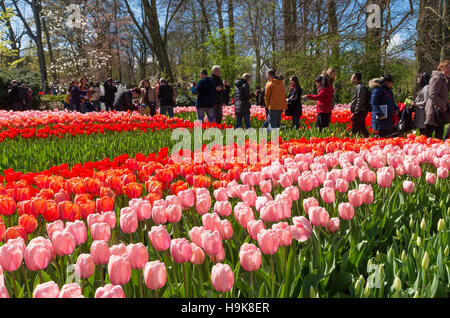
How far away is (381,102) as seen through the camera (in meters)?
6.84

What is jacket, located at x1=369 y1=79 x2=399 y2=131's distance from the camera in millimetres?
6773

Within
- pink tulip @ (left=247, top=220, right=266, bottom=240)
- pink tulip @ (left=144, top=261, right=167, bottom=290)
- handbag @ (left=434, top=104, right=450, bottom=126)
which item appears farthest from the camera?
handbag @ (left=434, top=104, right=450, bottom=126)

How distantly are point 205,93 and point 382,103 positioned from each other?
13.3ft

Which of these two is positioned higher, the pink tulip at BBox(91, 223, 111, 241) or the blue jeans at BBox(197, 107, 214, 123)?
the blue jeans at BBox(197, 107, 214, 123)

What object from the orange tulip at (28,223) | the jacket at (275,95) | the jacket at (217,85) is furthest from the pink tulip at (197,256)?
the jacket at (217,85)

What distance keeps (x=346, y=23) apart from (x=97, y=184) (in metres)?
11.3

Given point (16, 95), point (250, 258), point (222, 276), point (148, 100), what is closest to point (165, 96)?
point (148, 100)

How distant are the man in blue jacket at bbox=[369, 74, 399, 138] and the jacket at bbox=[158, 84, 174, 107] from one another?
6.14 meters

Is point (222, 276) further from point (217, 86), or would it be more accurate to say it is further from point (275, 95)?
point (217, 86)

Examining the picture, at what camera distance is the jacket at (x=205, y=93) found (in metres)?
9.30

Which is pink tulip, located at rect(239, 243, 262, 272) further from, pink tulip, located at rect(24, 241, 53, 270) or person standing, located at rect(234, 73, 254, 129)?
person standing, located at rect(234, 73, 254, 129)

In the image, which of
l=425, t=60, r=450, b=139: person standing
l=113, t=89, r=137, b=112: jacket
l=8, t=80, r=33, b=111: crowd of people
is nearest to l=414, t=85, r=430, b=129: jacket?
l=425, t=60, r=450, b=139: person standing

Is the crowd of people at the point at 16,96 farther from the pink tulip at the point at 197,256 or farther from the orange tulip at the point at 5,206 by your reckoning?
the pink tulip at the point at 197,256
